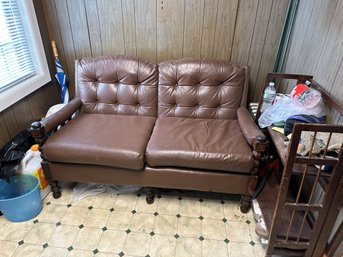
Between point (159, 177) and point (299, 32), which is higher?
point (299, 32)

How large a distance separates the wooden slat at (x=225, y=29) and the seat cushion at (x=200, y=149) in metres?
0.77

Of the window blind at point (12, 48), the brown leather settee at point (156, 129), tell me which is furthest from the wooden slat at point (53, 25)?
the brown leather settee at point (156, 129)

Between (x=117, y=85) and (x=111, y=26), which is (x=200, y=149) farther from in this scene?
(x=111, y=26)

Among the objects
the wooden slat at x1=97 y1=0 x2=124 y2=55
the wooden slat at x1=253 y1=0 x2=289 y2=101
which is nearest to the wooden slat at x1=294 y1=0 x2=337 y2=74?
the wooden slat at x1=253 y1=0 x2=289 y2=101

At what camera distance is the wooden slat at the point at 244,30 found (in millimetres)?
1982

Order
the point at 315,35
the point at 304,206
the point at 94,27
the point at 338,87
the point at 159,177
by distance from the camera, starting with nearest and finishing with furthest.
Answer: the point at 304,206, the point at 338,87, the point at 315,35, the point at 159,177, the point at 94,27

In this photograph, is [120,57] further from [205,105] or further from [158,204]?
[158,204]

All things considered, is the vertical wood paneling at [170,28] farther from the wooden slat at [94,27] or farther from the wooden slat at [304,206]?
the wooden slat at [304,206]

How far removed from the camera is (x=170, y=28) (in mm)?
2127

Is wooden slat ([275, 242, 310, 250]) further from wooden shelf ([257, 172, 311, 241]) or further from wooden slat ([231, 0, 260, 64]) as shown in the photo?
wooden slat ([231, 0, 260, 64])

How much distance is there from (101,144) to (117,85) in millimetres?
675

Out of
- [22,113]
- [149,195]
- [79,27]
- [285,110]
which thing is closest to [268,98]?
[285,110]

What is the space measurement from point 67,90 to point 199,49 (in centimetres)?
139

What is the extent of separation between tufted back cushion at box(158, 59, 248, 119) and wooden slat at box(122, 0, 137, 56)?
0.38 metres
